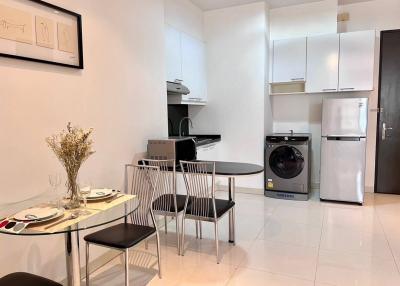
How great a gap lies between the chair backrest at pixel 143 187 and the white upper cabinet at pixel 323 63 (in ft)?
9.91

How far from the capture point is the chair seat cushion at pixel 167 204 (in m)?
2.78

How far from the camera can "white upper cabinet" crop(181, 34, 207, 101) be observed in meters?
4.13

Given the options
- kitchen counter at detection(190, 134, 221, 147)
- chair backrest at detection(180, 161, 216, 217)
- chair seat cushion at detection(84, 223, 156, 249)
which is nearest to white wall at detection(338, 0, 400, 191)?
kitchen counter at detection(190, 134, 221, 147)

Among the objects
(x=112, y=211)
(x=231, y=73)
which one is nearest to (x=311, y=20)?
(x=231, y=73)

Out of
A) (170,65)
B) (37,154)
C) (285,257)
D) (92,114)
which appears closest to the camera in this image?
(37,154)

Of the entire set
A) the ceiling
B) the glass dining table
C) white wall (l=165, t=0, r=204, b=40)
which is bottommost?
the glass dining table

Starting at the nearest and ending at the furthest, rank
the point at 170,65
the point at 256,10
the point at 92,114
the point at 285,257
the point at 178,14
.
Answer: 1. the point at 92,114
2. the point at 285,257
3. the point at 170,65
4. the point at 178,14
5. the point at 256,10

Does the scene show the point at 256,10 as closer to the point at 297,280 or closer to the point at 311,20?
the point at 311,20

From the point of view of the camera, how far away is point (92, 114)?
7.96 ft

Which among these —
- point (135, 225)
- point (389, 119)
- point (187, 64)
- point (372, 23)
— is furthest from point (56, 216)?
point (372, 23)

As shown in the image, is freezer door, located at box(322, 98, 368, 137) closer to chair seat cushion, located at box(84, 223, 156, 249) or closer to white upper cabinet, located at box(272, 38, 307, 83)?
white upper cabinet, located at box(272, 38, 307, 83)

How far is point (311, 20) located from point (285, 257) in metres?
3.50

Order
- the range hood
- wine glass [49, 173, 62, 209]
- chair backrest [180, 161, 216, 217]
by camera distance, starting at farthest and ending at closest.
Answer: the range hood < chair backrest [180, 161, 216, 217] < wine glass [49, 173, 62, 209]

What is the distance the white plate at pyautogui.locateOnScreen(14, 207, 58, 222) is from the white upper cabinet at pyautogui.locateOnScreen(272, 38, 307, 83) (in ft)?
12.6
